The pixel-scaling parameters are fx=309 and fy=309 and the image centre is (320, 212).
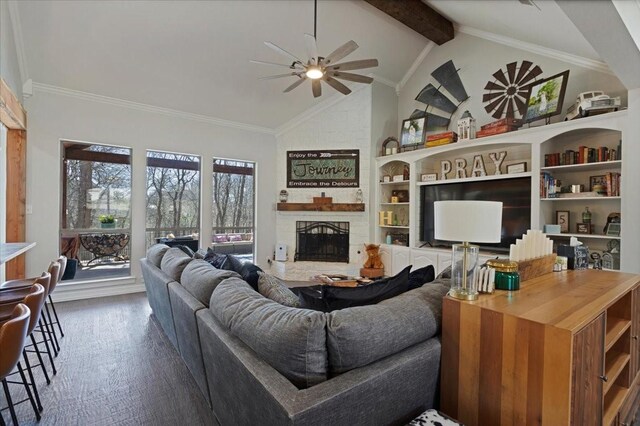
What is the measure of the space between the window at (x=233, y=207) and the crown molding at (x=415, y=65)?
10.6ft

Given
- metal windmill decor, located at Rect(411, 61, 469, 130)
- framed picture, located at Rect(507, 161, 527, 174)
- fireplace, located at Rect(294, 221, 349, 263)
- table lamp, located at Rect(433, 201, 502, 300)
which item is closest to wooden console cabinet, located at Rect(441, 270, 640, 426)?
table lamp, located at Rect(433, 201, 502, 300)

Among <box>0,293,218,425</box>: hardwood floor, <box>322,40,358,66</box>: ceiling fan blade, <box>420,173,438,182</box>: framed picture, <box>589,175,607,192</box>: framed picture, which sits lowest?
<box>0,293,218,425</box>: hardwood floor

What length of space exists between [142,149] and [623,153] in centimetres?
612

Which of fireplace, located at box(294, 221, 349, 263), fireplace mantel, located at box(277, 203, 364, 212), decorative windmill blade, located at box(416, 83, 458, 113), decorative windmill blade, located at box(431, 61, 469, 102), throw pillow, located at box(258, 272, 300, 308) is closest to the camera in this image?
throw pillow, located at box(258, 272, 300, 308)

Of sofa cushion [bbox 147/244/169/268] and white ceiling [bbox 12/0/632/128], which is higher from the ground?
white ceiling [bbox 12/0/632/128]

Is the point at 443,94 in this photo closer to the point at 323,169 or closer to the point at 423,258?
the point at 323,169

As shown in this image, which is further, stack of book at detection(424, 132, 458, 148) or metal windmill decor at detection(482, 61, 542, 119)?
stack of book at detection(424, 132, 458, 148)

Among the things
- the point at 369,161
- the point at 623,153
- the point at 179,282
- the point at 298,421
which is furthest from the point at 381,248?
the point at 298,421

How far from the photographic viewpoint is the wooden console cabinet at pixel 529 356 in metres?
1.15

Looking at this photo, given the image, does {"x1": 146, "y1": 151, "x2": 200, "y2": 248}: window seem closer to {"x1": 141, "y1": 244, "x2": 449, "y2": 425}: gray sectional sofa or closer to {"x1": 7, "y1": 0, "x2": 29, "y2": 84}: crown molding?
{"x1": 7, "y1": 0, "x2": 29, "y2": 84}: crown molding

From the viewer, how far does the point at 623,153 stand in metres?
3.07

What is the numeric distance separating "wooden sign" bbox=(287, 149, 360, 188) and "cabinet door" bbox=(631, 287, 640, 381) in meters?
4.10

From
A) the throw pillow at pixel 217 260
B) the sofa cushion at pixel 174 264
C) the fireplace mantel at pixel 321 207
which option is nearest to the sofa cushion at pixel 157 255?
the sofa cushion at pixel 174 264

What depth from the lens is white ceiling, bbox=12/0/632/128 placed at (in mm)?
3488
